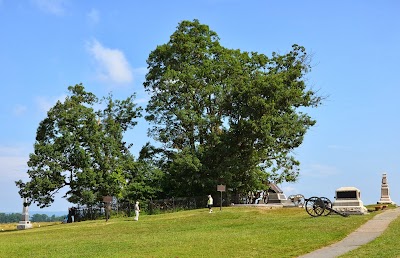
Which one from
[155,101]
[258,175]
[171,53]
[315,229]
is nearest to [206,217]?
[315,229]

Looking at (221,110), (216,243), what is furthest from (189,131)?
(216,243)

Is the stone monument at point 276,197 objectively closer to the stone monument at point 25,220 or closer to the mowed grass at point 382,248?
the stone monument at point 25,220

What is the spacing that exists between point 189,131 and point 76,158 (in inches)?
421

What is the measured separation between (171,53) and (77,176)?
15.1 metres

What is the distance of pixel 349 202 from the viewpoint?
29391mm

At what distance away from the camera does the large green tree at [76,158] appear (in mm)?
43812

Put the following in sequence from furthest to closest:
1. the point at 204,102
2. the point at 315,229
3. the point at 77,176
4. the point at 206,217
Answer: the point at 204,102
the point at 77,176
the point at 206,217
the point at 315,229

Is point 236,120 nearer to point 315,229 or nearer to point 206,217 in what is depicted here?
point 206,217

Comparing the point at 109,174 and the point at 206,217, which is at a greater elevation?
the point at 109,174

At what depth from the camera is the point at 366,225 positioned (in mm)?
22500

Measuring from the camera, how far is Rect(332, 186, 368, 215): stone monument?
29.0 meters

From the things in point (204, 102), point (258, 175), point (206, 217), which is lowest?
point (206, 217)

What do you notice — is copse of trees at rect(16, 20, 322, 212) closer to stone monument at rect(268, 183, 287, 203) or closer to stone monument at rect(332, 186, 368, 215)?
stone monument at rect(268, 183, 287, 203)

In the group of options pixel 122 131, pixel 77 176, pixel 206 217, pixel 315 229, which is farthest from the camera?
pixel 122 131
